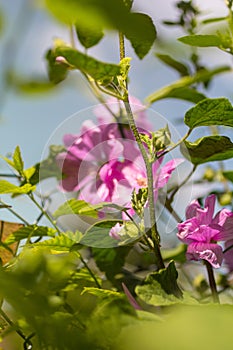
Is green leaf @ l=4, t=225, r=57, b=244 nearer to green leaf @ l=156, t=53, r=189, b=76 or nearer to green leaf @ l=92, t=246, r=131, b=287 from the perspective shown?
green leaf @ l=92, t=246, r=131, b=287

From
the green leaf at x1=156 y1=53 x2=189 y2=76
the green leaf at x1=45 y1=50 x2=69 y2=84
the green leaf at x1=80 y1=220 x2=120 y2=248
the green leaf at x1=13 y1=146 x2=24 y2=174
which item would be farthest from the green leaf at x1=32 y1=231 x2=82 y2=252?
the green leaf at x1=156 y1=53 x2=189 y2=76

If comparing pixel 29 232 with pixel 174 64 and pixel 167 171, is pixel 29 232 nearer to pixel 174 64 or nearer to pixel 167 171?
pixel 167 171

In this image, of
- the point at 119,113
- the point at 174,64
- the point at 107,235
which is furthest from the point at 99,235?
the point at 174,64

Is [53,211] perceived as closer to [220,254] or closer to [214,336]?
[220,254]

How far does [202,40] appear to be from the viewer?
66 cm

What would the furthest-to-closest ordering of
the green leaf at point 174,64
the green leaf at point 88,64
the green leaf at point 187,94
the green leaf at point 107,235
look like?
the green leaf at point 174,64
the green leaf at point 187,94
the green leaf at point 107,235
the green leaf at point 88,64

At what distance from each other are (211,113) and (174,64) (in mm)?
519

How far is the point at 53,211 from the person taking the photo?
0.72 meters

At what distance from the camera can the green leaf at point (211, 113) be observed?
1.73 feet

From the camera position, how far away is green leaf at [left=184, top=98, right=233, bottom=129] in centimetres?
53

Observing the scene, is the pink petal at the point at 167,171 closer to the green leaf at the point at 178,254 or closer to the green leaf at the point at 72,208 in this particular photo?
the green leaf at the point at 72,208

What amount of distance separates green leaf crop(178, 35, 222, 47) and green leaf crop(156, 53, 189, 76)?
1.15ft

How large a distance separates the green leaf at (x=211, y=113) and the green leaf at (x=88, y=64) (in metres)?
0.16

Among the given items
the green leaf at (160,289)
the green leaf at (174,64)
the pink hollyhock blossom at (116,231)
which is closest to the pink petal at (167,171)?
the pink hollyhock blossom at (116,231)
